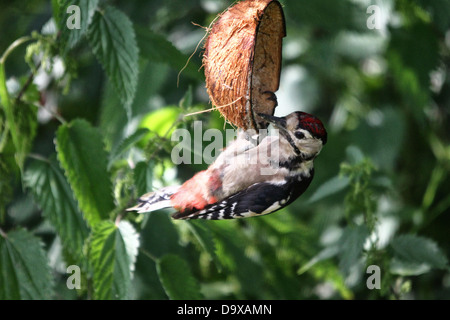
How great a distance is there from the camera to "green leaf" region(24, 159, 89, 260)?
212 centimetres

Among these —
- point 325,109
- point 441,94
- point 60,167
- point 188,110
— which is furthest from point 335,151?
point 60,167

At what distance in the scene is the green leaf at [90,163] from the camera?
6.74 ft

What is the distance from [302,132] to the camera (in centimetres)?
186

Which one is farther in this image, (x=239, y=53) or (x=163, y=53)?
(x=163, y=53)

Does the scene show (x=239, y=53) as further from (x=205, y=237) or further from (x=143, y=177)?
(x=205, y=237)

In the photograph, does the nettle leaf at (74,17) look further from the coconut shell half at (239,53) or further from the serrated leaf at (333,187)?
the serrated leaf at (333,187)

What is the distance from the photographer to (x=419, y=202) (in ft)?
11.1

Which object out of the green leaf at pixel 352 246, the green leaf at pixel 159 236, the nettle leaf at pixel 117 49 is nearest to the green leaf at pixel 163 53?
the nettle leaf at pixel 117 49

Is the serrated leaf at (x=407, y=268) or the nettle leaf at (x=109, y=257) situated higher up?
the nettle leaf at (x=109, y=257)

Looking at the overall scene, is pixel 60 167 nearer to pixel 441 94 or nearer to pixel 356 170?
pixel 356 170

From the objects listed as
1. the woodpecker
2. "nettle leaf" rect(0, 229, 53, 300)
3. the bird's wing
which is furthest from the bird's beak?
"nettle leaf" rect(0, 229, 53, 300)

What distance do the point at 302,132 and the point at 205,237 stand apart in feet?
1.64

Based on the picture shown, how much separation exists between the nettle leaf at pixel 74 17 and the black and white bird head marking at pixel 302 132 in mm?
600

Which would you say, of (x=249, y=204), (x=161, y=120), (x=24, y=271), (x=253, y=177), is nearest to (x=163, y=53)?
(x=161, y=120)
